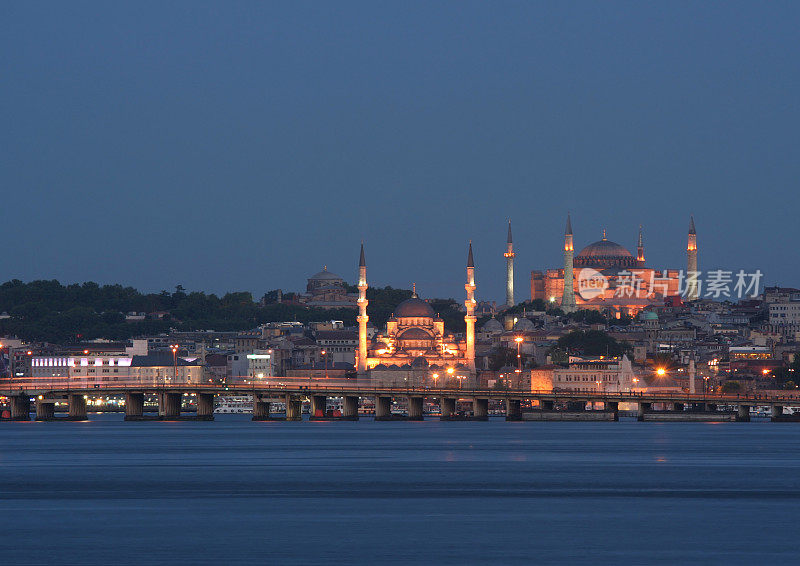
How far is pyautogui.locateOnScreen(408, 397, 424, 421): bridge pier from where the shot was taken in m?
144

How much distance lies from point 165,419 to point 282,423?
8.65 m

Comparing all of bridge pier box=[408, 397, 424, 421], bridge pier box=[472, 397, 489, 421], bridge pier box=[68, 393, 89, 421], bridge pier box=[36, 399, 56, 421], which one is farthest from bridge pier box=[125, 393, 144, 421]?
bridge pier box=[472, 397, 489, 421]

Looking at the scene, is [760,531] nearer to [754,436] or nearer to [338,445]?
[338,445]

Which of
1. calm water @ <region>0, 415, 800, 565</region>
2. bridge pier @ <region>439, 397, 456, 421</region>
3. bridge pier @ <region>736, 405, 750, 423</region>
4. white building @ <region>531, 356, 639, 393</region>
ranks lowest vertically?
calm water @ <region>0, 415, 800, 565</region>

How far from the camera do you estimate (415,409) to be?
144 metres

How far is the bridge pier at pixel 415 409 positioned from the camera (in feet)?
472

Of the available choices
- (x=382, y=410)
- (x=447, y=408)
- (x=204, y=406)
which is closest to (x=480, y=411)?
(x=447, y=408)

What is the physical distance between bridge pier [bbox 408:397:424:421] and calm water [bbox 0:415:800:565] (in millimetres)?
42117

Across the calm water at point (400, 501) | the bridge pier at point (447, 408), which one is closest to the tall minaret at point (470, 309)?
the bridge pier at point (447, 408)

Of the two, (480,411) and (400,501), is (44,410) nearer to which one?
(480,411)

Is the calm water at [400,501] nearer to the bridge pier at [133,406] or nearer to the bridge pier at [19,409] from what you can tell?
the bridge pier at [133,406]

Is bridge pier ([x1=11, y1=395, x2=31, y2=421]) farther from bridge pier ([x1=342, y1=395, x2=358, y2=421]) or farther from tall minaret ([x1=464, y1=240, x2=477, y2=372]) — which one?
tall minaret ([x1=464, y1=240, x2=477, y2=372])

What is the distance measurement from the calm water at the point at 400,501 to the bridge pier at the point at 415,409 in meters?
42.1

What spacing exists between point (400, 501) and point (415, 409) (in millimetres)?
85298
